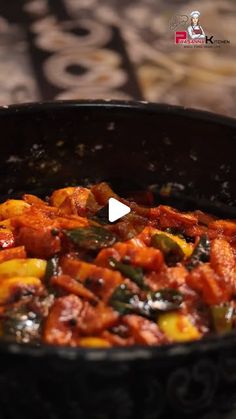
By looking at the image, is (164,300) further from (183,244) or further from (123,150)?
(123,150)

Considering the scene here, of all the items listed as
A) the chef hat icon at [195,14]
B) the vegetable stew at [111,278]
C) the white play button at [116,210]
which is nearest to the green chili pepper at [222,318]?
the vegetable stew at [111,278]

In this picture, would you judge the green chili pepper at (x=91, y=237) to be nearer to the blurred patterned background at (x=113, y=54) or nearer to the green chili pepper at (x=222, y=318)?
the green chili pepper at (x=222, y=318)

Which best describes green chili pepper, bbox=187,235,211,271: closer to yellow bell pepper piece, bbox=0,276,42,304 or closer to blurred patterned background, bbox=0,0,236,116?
yellow bell pepper piece, bbox=0,276,42,304

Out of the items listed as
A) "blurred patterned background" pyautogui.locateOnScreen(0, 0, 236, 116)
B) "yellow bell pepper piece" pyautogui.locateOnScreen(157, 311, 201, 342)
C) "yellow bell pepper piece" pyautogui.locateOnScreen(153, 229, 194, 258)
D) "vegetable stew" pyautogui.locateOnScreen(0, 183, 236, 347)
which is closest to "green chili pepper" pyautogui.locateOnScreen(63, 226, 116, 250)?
"vegetable stew" pyautogui.locateOnScreen(0, 183, 236, 347)

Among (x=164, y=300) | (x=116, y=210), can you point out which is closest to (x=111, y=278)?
(x=164, y=300)

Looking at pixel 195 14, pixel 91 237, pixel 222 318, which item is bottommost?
pixel 222 318
